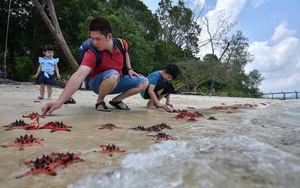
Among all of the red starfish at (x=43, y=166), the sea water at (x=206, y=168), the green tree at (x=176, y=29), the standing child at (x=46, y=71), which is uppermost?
the green tree at (x=176, y=29)

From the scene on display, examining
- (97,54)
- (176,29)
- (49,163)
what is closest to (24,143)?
(49,163)

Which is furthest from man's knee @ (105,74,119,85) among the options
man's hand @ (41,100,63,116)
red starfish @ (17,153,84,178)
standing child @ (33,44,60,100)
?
standing child @ (33,44,60,100)

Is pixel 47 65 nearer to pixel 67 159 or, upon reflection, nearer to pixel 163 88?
pixel 163 88

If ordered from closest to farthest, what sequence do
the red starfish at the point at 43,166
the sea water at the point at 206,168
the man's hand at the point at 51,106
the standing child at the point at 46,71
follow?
the sea water at the point at 206,168, the red starfish at the point at 43,166, the man's hand at the point at 51,106, the standing child at the point at 46,71

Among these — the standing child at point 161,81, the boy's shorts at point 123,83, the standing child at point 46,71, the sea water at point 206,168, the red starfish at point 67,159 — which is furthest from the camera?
the standing child at point 46,71

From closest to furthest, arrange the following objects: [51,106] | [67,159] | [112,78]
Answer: [67,159] < [51,106] < [112,78]

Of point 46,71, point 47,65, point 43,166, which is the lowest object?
point 43,166

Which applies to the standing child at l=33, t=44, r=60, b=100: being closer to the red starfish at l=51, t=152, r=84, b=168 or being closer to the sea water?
the red starfish at l=51, t=152, r=84, b=168

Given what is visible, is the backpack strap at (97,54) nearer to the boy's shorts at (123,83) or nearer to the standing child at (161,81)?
the boy's shorts at (123,83)

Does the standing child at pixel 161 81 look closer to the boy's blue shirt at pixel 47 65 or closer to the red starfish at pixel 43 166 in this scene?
the boy's blue shirt at pixel 47 65

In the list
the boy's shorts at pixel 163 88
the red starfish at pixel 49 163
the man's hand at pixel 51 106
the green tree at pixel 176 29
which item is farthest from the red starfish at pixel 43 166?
the green tree at pixel 176 29

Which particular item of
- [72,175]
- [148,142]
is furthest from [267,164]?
[72,175]

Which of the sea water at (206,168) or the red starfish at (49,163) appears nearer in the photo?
the sea water at (206,168)

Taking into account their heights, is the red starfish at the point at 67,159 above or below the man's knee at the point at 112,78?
below
